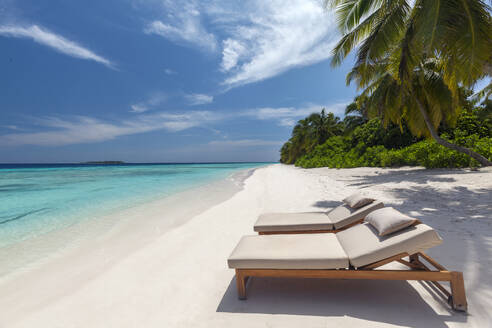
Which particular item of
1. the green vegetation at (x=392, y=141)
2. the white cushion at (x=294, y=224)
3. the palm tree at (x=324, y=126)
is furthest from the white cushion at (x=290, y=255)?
the palm tree at (x=324, y=126)

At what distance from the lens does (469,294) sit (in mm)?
1993

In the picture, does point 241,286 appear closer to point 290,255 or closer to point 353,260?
point 290,255

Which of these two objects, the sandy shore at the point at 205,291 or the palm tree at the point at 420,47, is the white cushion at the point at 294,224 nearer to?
the sandy shore at the point at 205,291

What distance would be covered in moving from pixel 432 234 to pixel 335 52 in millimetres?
7851

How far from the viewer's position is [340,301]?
80.3 inches

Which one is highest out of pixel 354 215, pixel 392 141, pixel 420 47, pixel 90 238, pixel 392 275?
pixel 420 47

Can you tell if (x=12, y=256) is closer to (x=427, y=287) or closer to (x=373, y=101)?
A: (x=427, y=287)

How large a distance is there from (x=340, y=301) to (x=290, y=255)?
0.64 meters

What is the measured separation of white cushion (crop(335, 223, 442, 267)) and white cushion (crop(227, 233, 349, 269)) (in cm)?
12

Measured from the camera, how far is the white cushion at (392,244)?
1.81 metres

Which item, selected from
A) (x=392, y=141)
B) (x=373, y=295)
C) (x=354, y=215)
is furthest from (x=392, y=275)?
(x=392, y=141)

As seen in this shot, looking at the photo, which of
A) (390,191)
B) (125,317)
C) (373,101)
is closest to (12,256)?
(125,317)

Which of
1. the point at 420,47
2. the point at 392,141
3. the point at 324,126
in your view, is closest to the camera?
the point at 420,47

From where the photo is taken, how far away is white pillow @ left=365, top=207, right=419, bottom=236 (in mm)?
2012
